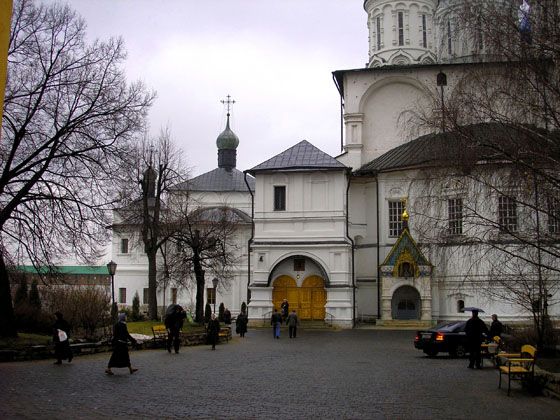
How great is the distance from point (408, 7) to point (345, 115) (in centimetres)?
952

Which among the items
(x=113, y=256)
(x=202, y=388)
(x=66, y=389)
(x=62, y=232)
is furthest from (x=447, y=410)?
(x=113, y=256)

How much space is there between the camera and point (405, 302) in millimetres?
38250

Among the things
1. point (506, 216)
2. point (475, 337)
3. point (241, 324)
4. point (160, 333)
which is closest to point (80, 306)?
point (160, 333)

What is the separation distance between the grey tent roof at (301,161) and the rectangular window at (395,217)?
4183mm

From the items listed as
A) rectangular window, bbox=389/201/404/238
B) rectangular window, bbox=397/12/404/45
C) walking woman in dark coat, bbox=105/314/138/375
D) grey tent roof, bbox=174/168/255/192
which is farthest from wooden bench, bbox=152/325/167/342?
grey tent roof, bbox=174/168/255/192

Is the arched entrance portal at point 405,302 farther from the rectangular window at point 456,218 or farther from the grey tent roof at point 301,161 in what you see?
the rectangular window at point 456,218

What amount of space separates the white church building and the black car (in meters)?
12.4

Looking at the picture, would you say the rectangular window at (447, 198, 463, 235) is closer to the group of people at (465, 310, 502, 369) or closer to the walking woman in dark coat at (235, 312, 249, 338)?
the group of people at (465, 310, 502, 369)

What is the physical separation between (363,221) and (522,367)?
27778 mm

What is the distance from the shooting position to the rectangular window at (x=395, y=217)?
132 feet

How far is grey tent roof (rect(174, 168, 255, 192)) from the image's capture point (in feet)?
204

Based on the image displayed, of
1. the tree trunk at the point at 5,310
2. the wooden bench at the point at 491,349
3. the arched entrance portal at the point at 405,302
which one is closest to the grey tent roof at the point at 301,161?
the arched entrance portal at the point at 405,302

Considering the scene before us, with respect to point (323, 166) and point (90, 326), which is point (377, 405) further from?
point (323, 166)

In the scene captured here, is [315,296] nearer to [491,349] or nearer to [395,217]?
[395,217]
